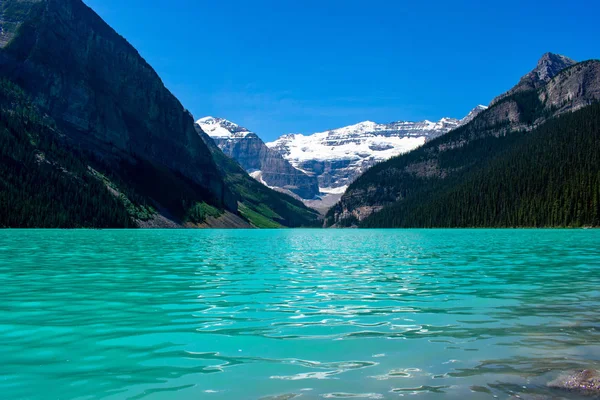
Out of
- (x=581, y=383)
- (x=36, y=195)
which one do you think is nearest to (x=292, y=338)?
(x=581, y=383)

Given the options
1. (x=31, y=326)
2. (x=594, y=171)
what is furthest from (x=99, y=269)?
(x=594, y=171)

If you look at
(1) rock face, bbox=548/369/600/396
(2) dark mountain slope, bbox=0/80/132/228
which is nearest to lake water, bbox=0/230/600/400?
(1) rock face, bbox=548/369/600/396

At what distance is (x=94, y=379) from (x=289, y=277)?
20664 millimetres

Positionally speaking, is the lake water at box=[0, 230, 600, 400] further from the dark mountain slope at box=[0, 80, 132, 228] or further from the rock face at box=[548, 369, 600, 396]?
the dark mountain slope at box=[0, 80, 132, 228]

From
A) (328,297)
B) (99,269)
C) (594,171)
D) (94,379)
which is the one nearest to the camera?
(94,379)

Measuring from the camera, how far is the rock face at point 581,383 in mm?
8766

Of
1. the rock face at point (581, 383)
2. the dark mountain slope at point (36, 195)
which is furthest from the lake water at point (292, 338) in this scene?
the dark mountain slope at point (36, 195)

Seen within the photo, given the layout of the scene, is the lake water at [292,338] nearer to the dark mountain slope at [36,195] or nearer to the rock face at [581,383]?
the rock face at [581,383]

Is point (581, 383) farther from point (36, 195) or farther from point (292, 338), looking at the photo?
point (36, 195)

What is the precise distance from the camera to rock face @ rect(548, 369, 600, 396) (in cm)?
877

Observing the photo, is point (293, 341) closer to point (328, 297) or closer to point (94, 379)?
point (94, 379)

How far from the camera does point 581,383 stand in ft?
29.9

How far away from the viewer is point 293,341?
43.4 ft

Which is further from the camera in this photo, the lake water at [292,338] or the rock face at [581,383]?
the lake water at [292,338]
